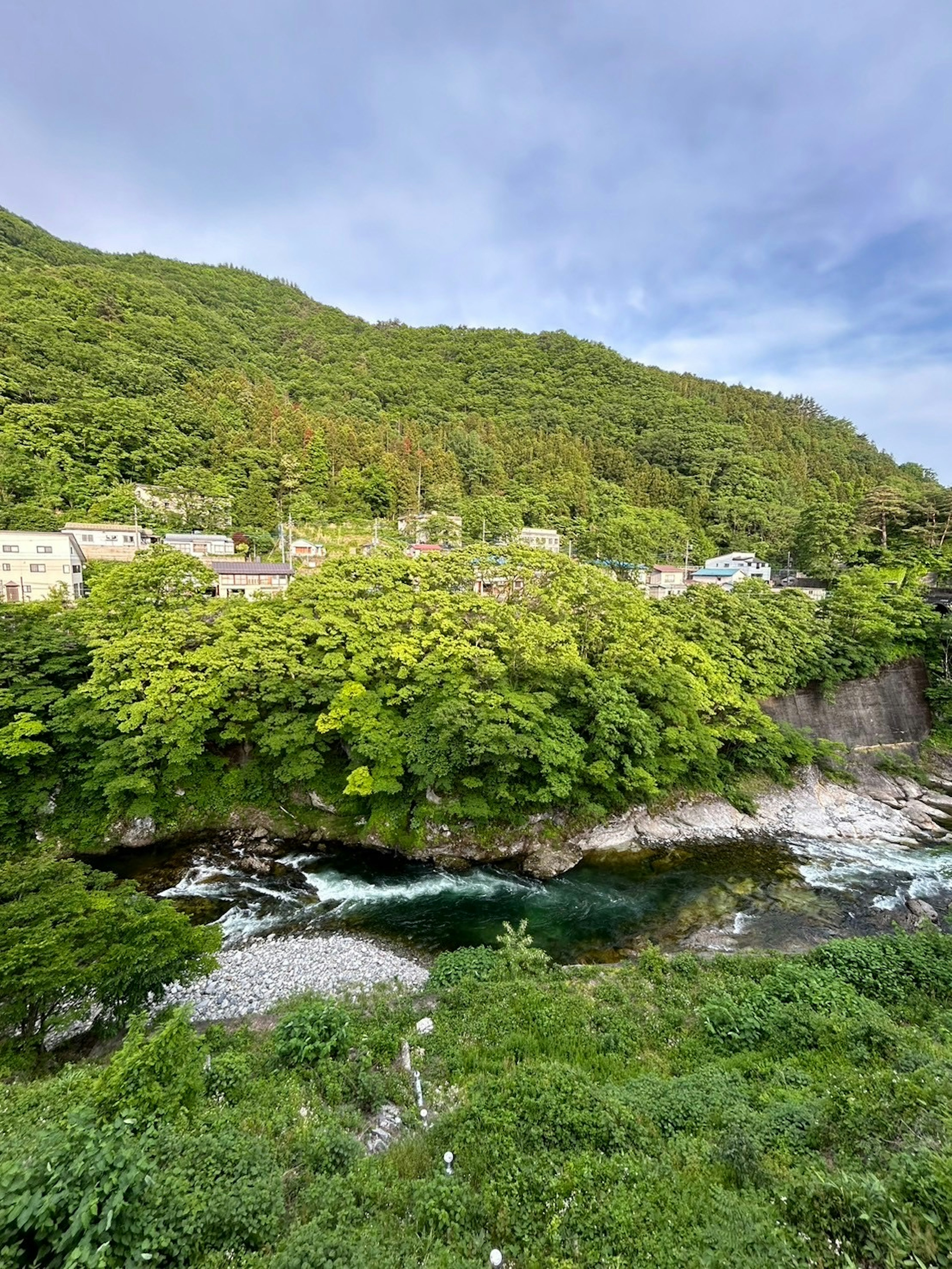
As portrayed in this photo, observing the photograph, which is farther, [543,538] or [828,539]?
[543,538]

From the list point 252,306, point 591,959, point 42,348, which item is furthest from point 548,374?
point 591,959

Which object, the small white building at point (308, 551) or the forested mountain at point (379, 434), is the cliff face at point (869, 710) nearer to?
the forested mountain at point (379, 434)

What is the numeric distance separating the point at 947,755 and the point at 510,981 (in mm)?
24794

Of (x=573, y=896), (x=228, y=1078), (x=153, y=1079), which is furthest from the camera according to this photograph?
(x=573, y=896)

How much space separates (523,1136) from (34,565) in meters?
34.7

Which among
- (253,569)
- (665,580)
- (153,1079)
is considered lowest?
(153,1079)

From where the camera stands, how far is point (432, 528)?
4262 cm

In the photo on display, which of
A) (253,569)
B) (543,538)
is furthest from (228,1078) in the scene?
(543,538)

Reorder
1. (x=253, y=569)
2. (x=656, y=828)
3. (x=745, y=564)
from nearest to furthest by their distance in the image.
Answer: (x=656, y=828), (x=253, y=569), (x=745, y=564)

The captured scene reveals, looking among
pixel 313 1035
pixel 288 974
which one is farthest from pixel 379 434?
pixel 313 1035

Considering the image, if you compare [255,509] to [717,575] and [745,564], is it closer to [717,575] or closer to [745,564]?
[717,575]

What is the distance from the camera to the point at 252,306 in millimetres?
97625

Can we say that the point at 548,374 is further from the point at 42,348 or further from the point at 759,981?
the point at 759,981

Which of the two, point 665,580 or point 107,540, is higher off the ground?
point 665,580
